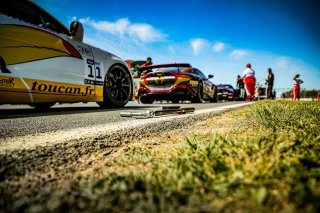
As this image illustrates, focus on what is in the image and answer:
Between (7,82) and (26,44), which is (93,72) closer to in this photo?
(26,44)

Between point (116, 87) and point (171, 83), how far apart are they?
3.01 metres

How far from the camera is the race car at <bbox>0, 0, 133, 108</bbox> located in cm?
290

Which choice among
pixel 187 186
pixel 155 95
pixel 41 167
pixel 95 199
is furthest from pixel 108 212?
pixel 155 95

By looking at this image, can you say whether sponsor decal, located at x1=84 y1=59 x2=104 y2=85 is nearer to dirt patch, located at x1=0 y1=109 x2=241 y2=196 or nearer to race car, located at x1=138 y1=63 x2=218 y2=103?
dirt patch, located at x1=0 y1=109 x2=241 y2=196

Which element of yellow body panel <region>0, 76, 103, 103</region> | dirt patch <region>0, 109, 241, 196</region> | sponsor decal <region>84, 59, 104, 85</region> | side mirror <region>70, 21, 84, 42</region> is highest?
side mirror <region>70, 21, 84, 42</region>

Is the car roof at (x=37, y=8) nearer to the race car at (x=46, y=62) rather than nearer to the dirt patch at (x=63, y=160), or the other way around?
the race car at (x=46, y=62)

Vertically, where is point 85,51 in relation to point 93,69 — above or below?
above

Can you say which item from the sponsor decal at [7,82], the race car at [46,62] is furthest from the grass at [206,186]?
the race car at [46,62]

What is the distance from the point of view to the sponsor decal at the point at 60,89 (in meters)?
3.26

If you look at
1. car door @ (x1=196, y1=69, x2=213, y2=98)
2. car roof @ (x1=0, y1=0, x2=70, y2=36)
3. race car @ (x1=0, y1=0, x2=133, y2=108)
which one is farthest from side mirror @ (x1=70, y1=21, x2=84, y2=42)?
car door @ (x1=196, y1=69, x2=213, y2=98)

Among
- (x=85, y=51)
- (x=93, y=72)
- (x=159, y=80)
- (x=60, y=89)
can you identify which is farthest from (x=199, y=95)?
(x=60, y=89)

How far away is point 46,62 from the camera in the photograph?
336cm

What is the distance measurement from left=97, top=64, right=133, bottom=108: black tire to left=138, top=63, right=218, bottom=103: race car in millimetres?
2522

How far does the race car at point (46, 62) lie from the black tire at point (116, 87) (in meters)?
0.02
